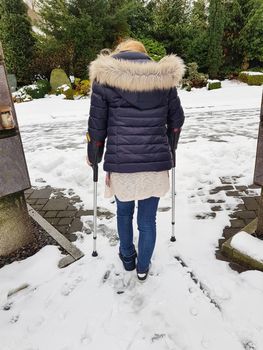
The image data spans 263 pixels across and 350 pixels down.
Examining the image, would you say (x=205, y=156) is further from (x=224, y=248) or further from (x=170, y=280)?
(x=170, y=280)

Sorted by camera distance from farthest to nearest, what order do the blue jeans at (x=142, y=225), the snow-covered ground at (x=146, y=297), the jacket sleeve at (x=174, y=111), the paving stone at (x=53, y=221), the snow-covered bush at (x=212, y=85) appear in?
the snow-covered bush at (x=212, y=85) < the paving stone at (x=53, y=221) < the blue jeans at (x=142, y=225) < the jacket sleeve at (x=174, y=111) < the snow-covered ground at (x=146, y=297)

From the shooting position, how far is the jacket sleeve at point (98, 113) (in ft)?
6.86

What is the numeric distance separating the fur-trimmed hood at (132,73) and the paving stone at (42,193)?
2690 millimetres

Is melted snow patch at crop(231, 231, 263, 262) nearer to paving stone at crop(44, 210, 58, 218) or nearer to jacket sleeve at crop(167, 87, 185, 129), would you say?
jacket sleeve at crop(167, 87, 185, 129)

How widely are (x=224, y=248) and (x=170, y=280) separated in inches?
25.9

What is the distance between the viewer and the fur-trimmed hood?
1981 millimetres

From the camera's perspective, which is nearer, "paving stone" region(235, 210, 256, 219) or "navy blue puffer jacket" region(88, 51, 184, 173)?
"navy blue puffer jacket" region(88, 51, 184, 173)

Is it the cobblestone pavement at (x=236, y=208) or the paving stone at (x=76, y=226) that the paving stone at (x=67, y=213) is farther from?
the cobblestone pavement at (x=236, y=208)

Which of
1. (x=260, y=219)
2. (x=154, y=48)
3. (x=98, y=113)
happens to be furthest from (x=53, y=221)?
(x=154, y=48)

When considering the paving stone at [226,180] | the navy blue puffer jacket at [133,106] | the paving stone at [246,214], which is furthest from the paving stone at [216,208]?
the navy blue puffer jacket at [133,106]

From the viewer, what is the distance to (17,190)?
2.91 meters

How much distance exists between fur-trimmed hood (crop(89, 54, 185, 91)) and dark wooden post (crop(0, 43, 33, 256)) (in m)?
1.00

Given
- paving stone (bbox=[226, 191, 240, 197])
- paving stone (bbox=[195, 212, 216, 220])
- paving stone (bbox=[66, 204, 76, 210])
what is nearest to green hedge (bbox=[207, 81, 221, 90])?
paving stone (bbox=[226, 191, 240, 197])

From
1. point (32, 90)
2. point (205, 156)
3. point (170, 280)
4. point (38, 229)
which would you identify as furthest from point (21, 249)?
point (32, 90)
